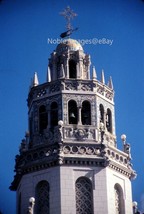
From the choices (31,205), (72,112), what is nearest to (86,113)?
(72,112)

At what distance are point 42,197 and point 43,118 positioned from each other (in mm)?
4470

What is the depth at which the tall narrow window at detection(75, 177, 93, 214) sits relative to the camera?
49.0m

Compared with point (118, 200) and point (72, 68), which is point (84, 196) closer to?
point (118, 200)

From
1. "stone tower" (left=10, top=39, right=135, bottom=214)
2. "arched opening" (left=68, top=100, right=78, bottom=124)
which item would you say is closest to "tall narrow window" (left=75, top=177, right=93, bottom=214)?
"stone tower" (left=10, top=39, right=135, bottom=214)

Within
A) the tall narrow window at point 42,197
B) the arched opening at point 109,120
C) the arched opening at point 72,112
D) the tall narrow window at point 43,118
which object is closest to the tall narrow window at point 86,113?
the arched opening at point 72,112

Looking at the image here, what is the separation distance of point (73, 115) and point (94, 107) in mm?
1150

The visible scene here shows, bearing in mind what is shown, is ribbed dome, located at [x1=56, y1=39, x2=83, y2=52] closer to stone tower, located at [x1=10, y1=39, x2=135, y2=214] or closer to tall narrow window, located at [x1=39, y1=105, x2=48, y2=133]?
stone tower, located at [x1=10, y1=39, x2=135, y2=214]

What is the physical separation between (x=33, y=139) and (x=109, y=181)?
4.61 metres

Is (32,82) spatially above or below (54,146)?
above

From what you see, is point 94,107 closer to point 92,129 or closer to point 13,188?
point 92,129

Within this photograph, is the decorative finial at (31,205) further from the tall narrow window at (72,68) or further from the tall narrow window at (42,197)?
the tall narrow window at (72,68)

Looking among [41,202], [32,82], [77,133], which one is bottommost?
[41,202]

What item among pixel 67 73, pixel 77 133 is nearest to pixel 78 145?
pixel 77 133

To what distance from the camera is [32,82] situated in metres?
52.8
